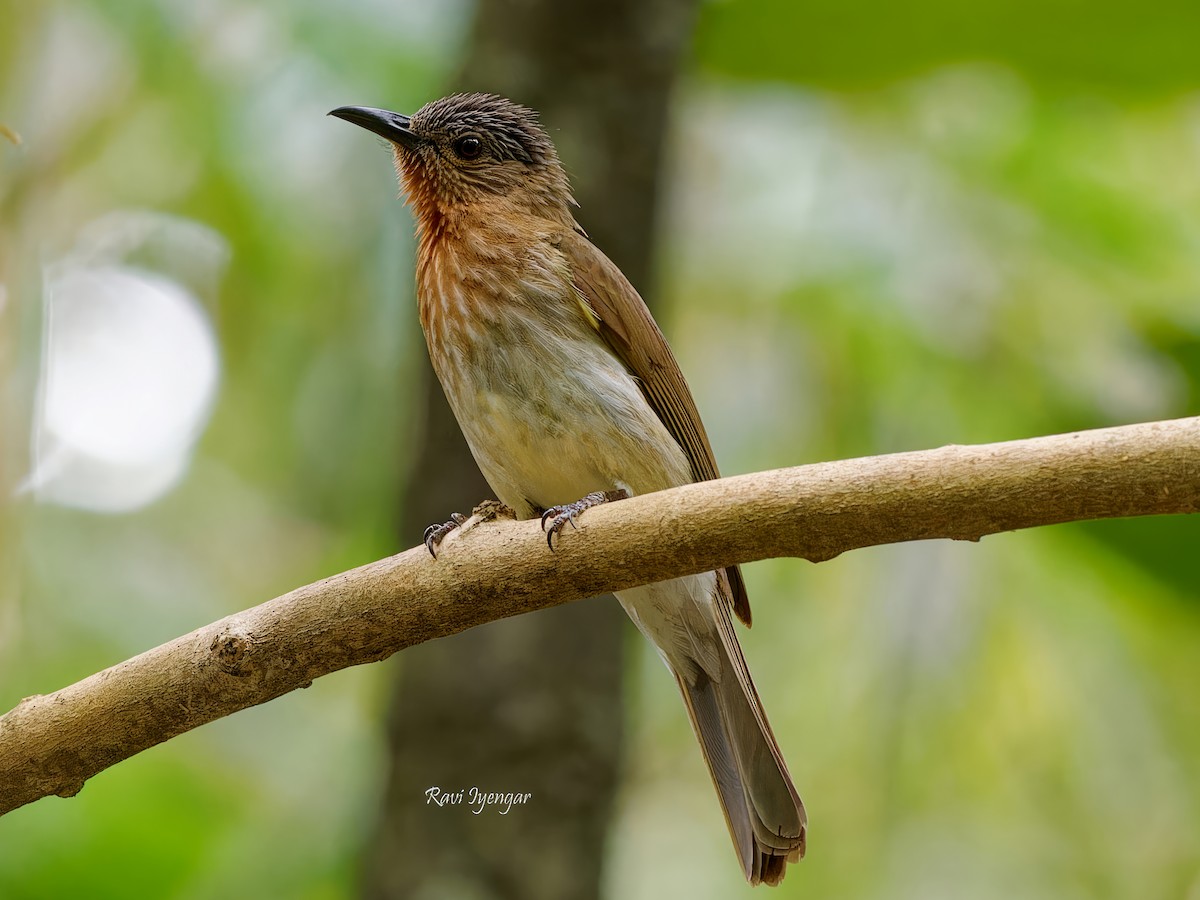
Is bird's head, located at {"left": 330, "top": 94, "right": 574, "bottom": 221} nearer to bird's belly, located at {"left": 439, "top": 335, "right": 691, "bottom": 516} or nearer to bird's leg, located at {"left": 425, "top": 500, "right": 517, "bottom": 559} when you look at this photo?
bird's belly, located at {"left": 439, "top": 335, "right": 691, "bottom": 516}

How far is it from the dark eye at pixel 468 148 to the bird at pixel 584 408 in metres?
0.12

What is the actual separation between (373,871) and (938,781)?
7.23ft

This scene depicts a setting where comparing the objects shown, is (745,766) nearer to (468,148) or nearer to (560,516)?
(560,516)

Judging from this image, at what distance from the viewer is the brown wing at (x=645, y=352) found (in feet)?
11.5

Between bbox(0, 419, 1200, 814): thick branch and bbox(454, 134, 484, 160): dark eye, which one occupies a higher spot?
bbox(454, 134, 484, 160): dark eye

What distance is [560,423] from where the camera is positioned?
129 inches

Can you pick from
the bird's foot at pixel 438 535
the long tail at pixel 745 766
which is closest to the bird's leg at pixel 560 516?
the bird's foot at pixel 438 535

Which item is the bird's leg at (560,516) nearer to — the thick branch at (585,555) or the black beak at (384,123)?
the thick branch at (585,555)

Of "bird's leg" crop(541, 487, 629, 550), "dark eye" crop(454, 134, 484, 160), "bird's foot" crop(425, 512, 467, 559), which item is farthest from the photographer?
"dark eye" crop(454, 134, 484, 160)

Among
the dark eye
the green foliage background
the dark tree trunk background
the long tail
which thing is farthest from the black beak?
the long tail

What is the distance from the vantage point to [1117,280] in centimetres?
514

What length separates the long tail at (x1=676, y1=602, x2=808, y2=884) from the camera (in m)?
3.31

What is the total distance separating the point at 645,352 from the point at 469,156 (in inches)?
35.6

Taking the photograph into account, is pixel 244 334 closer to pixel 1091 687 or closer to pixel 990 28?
pixel 990 28
